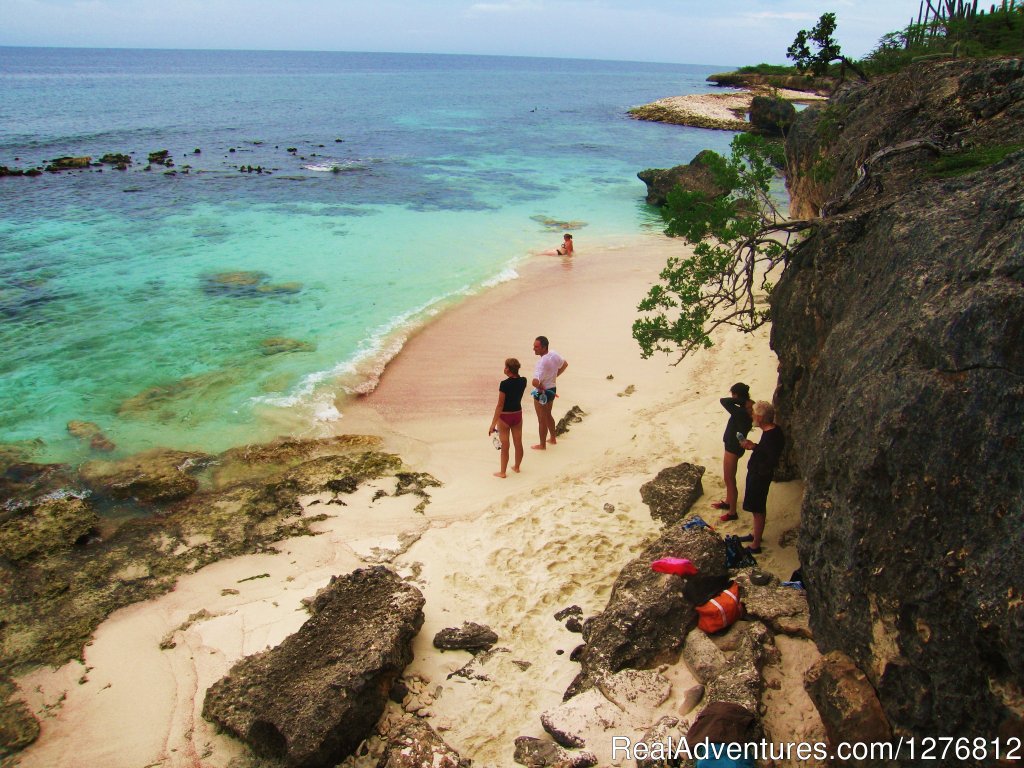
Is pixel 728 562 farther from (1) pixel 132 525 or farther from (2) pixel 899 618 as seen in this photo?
(1) pixel 132 525

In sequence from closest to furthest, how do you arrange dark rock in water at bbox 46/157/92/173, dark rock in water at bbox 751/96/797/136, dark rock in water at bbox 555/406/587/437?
dark rock in water at bbox 555/406/587/437 → dark rock in water at bbox 46/157/92/173 → dark rock in water at bbox 751/96/797/136

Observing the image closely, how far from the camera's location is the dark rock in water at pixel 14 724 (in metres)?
6.27

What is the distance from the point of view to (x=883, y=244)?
600cm

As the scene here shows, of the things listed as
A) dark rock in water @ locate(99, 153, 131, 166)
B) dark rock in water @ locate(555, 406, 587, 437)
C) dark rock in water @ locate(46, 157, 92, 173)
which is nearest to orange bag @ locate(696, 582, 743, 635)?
dark rock in water @ locate(555, 406, 587, 437)

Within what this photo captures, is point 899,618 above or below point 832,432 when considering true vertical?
below

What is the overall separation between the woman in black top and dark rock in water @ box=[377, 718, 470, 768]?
4976mm

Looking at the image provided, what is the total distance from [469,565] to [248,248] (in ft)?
65.4

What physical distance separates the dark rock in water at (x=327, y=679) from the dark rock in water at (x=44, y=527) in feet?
13.8

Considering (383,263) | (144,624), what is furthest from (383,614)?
(383,263)

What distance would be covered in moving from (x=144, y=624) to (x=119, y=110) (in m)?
72.5

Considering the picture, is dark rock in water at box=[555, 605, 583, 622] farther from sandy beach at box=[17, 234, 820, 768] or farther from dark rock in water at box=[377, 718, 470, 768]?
dark rock in water at box=[377, 718, 470, 768]

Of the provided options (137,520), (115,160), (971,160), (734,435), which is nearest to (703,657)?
(734,435)

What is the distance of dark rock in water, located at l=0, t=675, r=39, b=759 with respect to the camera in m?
6.27

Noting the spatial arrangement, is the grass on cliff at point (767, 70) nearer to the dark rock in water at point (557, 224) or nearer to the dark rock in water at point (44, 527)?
the dark rock in water at point (557, 224)
